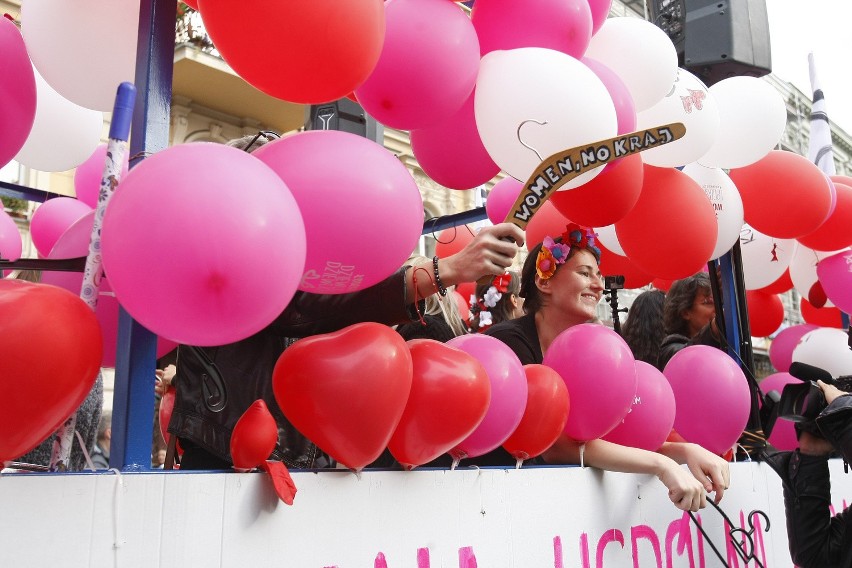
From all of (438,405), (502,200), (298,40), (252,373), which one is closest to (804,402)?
(438,405)

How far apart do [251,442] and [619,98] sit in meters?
1.36

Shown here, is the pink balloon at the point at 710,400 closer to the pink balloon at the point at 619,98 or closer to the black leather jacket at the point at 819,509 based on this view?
the black leather jacket at the point at 819,509

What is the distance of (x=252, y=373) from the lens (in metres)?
1.83

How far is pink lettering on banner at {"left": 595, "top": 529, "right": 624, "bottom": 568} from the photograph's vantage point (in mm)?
2125

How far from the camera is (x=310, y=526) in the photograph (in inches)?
58.1

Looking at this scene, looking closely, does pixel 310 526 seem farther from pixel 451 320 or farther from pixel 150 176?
pixel 451 320

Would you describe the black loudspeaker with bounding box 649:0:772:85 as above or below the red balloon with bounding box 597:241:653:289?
above

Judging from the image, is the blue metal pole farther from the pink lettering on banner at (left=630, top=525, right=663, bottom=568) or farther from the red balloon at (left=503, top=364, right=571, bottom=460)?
the pink lettering on banner at (left=630, top=525, right=663, bottom=568)

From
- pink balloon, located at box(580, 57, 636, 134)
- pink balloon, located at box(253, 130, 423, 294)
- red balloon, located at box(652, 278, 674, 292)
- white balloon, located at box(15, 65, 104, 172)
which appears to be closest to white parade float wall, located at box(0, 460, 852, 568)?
pink balloon, located at box(253, 130, 423, 294)

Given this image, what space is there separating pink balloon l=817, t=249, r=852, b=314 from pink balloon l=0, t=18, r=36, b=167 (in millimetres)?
3791

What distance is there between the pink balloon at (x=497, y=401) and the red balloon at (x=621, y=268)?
1808 mm

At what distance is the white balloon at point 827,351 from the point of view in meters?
4.33

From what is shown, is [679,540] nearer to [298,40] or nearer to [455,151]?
[455,151]

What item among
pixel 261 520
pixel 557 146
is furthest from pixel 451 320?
pixel 261 520
